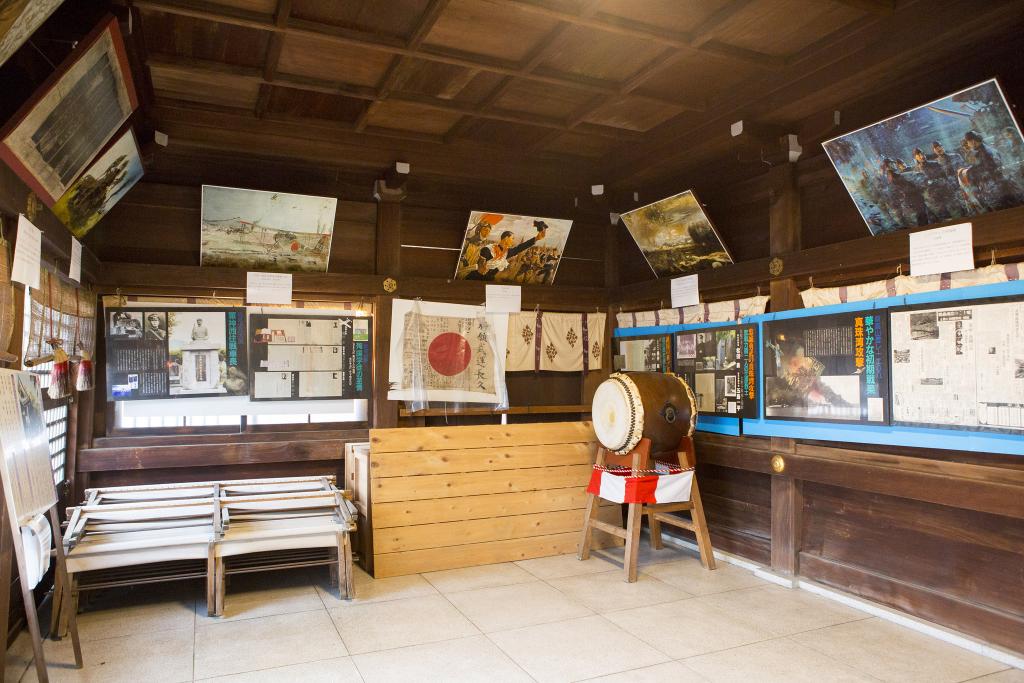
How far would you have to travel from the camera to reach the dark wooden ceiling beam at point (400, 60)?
11.7 feet

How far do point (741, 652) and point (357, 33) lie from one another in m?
3.95

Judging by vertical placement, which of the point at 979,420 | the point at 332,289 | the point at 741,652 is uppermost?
the point at 332,289

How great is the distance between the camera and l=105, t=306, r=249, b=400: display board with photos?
5.27m

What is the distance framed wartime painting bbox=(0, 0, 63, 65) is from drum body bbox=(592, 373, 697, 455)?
Result: 3.95 meters

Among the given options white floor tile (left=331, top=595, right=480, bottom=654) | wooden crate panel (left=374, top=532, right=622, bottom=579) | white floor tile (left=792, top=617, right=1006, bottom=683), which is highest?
wooden crate panel (left=374, top=532, right=622, bottom=579)

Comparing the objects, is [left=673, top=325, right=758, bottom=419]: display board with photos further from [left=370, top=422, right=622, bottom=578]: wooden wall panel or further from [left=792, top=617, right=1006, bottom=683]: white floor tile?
[left=792, top=617, right=1006, bottom=683]: white floor tile

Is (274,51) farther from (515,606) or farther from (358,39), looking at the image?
(515,606)

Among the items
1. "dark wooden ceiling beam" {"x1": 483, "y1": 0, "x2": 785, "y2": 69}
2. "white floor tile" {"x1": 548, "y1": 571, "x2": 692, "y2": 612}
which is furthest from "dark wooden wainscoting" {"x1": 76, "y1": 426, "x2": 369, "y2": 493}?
"dark wooden ceiling beam" {"x1": 483, "y1": 0, "x2": 785, "y2": 69}

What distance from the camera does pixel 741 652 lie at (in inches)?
148

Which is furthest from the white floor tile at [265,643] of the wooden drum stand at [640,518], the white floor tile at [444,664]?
the wooden drum stand at [640,518]

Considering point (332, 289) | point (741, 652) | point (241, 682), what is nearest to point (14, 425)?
point (241, 682)

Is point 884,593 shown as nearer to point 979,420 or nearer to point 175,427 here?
point 979,420

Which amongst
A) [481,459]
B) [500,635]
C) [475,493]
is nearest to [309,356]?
[481,459]

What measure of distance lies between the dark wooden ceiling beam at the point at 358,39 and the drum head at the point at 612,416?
7.00ft
